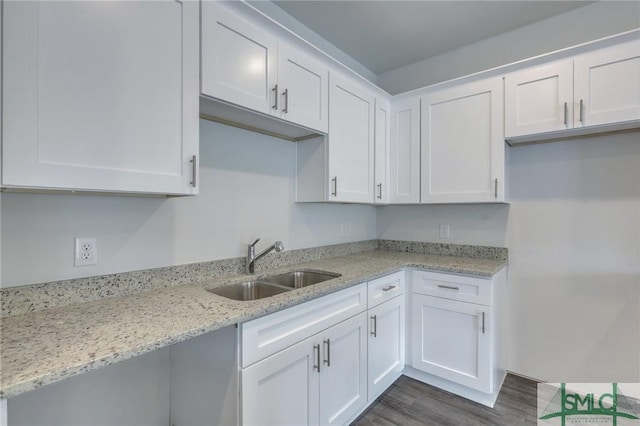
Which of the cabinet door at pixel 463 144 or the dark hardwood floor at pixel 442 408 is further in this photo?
the cabinet door at pixel 463 144

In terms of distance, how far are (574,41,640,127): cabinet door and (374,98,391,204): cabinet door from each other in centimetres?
124

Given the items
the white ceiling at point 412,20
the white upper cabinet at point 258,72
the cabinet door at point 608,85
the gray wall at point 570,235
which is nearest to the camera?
the white upper cabinet at point 258,72

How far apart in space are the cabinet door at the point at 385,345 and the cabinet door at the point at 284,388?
550 millimetres

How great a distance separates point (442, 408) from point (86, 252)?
7.25ft

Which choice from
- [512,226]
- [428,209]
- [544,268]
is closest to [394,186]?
[428,209]

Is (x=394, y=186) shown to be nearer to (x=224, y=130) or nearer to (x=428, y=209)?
(x=428, y=209)

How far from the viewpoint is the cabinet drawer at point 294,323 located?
1.17 metres

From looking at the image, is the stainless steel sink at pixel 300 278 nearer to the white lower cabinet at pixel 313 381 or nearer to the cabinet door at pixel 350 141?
the white lower cabinet at pixel 313 381

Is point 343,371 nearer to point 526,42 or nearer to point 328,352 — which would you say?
point 328,352

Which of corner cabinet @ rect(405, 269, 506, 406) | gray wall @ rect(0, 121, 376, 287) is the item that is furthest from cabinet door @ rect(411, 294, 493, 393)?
gray wall @ rect(0, 121, 376, 287)

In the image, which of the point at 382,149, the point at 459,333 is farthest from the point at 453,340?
the point at 382,149

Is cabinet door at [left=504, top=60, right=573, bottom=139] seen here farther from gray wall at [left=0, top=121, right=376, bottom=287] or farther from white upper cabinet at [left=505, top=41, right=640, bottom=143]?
gray wall at [left=0, top=121, right=376, bottom=287]

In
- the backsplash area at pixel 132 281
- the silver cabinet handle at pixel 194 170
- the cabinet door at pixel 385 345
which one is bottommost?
the cabinet door at pixel 385 345

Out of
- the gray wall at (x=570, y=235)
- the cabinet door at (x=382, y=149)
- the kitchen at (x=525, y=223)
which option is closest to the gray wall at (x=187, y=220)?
the kitchen at (x=525, y=223)
